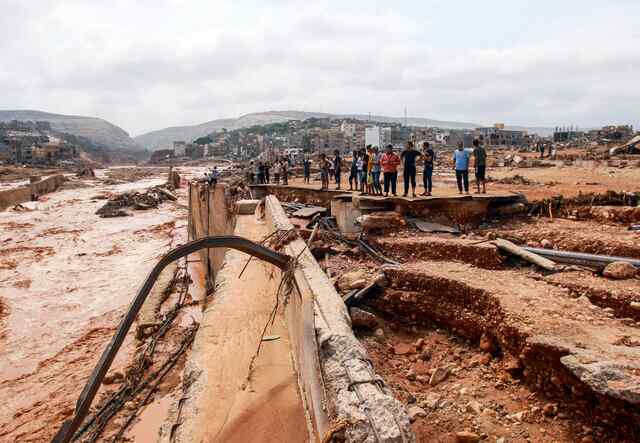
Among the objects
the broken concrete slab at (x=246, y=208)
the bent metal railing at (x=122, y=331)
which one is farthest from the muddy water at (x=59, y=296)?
the bent metal railing at (x=122, y=331)

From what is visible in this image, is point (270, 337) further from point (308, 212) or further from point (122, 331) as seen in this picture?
point (308, 212)

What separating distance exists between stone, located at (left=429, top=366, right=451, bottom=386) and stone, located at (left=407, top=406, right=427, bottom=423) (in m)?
0.56

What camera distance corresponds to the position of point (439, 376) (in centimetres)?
460

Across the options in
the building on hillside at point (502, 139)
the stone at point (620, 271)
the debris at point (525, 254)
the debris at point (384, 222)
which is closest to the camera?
the stone at point (620, 271)

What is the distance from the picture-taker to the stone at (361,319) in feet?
18.7

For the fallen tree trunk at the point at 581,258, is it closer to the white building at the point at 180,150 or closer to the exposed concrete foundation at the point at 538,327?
the exposed concrete foundation at the point at 538,327

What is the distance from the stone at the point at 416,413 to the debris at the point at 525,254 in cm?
306

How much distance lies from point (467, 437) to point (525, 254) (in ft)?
11.7

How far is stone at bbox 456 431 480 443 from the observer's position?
3510 millimetres

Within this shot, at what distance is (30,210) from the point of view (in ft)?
90.4

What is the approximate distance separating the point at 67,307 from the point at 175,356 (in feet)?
20.5

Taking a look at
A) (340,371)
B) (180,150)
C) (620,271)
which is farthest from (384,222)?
(180,150)

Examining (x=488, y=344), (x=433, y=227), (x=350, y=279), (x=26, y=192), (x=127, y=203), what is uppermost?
(x=26, y=192)

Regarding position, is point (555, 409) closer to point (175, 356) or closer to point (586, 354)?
point (586, 354)
